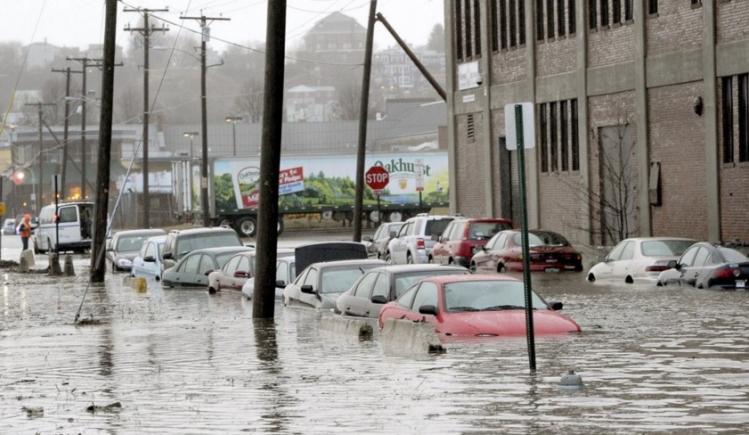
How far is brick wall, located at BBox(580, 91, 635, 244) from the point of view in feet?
156

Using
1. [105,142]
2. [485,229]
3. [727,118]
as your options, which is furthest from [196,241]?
[727,118]

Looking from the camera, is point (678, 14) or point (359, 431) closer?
point (359, 431)

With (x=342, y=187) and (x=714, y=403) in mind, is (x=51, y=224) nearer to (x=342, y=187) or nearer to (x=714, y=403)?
(x=342, y=187)

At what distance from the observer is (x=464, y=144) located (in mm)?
61250

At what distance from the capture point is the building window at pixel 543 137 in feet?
177

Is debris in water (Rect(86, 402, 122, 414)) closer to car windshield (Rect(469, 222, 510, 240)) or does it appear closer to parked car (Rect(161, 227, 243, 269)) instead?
parked car (Rect(161, 227, 243, 269))

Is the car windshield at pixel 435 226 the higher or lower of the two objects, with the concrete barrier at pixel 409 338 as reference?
higher

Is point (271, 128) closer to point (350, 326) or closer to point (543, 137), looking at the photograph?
point (350, 326)

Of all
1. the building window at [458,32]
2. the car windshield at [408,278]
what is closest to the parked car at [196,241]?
the building window at [458,32]

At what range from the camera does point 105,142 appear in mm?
43812

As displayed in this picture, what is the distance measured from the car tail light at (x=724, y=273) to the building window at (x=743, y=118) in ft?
33.1

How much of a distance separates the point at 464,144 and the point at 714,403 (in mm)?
47613

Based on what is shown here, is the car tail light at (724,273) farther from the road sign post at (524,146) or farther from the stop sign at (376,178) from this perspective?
the stop sign at (376,178)

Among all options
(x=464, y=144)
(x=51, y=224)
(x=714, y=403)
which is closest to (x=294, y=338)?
(x=714, y=403)
